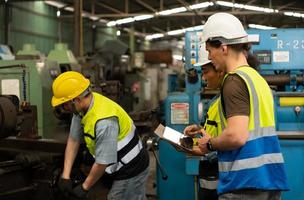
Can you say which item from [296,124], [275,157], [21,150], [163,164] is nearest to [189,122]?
[163,164]

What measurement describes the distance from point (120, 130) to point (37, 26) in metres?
7.56

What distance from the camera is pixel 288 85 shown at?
3154 mm

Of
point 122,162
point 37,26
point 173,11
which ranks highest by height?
point 173,11

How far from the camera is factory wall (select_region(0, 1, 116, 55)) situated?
8008 millimetres

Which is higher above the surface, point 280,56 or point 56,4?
point 56,4

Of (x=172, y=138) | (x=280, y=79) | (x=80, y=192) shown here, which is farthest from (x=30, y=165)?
(x=280, y=79)

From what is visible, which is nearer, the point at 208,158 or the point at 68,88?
the point at 68,88

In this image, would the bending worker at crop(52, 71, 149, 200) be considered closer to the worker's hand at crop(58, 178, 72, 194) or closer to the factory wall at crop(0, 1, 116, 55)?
the worker's hand at crop(58, 178, 72, 194)

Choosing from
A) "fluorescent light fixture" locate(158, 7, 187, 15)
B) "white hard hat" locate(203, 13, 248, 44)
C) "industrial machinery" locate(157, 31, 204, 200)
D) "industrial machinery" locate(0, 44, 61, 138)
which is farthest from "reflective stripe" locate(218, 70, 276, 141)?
"fluorescent light fixture" locate(158, 7, 187, 15)

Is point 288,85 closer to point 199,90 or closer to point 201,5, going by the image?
point 199,90

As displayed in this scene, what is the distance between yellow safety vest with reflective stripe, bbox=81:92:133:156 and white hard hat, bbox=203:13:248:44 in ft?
1.97

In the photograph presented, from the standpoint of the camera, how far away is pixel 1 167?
2.20 m

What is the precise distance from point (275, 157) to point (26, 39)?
25.3 ft

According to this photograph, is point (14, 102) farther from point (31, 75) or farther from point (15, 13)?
point (15, 13)
